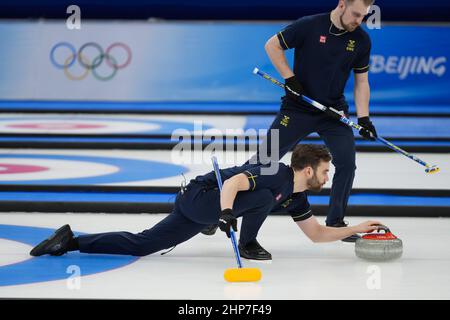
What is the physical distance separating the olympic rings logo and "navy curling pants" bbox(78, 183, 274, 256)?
7720 mm

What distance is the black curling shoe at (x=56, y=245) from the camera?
17.6 feet

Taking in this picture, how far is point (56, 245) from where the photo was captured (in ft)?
17.5

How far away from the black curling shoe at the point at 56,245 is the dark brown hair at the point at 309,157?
4.45 feet

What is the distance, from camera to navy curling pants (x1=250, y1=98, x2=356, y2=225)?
599 cm

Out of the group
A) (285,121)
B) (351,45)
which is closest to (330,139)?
(285,121)

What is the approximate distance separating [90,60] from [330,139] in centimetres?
734

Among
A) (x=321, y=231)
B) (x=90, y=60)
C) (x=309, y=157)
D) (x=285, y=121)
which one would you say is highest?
(x=90, y=60)

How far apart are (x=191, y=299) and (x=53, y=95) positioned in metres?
9.17

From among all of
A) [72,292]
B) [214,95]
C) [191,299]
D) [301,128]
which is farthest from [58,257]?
[214,95]

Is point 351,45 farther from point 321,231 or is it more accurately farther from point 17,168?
point 17,168

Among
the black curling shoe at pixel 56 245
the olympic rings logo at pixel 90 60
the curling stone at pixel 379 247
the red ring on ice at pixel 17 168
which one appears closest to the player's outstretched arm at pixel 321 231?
the curling stone at pixel 379 247

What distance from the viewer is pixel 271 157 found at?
582 cm
